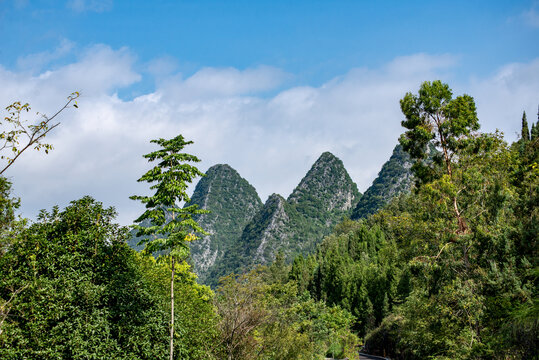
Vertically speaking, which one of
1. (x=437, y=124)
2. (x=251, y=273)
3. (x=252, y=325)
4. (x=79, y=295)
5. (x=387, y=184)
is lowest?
(x=252, y=325)

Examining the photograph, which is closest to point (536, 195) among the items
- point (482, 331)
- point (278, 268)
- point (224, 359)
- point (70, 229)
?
point (482, 331)

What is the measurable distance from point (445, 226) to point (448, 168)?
319 centimetres

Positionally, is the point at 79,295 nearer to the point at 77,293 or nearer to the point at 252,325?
the point at 77,293

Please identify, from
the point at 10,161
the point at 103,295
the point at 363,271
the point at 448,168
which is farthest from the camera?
the point at 363,271

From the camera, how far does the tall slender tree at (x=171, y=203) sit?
1509 cm

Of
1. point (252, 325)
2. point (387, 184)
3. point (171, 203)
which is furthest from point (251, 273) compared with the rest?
point (387, 184)

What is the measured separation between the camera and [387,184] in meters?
169

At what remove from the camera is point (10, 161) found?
6.37 m

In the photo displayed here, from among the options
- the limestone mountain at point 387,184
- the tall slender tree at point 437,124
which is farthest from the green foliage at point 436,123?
the limestone mountain at point 387,184

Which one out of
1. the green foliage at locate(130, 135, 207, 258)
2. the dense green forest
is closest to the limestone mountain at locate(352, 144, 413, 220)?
the dense green forest

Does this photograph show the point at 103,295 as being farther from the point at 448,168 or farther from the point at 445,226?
the point at 448,168

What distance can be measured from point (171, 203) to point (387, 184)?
162052mm

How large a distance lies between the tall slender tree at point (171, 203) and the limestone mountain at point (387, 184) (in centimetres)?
14524

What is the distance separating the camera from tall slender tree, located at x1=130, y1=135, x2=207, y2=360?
1509cm
